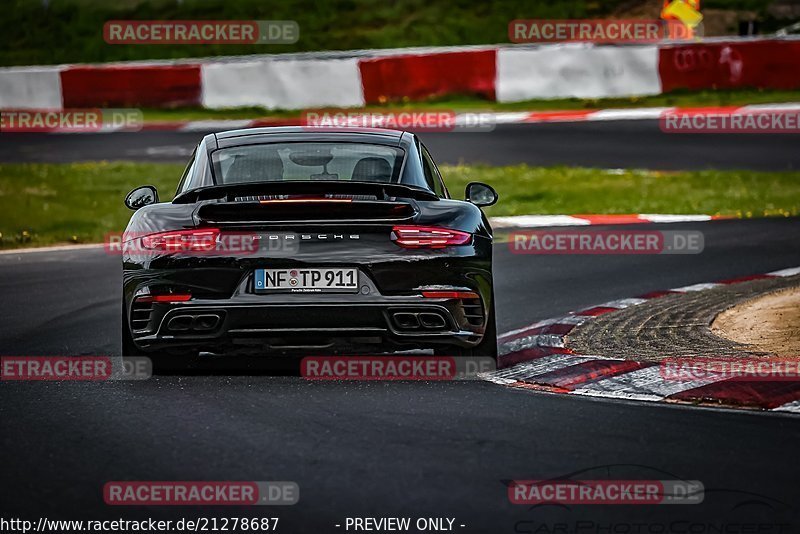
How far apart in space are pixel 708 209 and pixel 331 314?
1057cm

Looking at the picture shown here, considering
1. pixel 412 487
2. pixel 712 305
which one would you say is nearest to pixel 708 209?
pixel 712 305

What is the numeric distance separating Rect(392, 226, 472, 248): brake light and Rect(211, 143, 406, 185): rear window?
0.71 meters

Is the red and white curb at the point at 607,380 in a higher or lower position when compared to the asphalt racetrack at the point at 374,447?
lower

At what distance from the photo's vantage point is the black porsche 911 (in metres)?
8.02

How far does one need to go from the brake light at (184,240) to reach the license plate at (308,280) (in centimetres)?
28

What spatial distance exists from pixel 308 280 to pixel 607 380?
61.7 inches

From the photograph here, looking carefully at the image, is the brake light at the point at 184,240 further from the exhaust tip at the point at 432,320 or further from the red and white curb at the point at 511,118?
the red and white curb at the point at 511,118

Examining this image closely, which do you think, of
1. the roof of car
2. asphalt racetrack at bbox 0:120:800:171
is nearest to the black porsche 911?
the roof of car

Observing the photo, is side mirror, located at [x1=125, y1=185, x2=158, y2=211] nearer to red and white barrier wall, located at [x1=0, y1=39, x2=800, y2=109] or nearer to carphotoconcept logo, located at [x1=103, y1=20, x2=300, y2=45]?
red and white barrier wall, located at [x1=0, y1=39, x2=800, y2=109]

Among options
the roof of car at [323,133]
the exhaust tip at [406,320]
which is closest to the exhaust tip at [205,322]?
the exhaust tip at [406,320]

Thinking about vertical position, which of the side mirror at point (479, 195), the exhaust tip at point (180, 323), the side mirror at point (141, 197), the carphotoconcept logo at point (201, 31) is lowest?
the exhaust tip at point (180, 323)

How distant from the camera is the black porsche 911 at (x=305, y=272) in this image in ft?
26.3

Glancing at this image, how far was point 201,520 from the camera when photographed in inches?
222

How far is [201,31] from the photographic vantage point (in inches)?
1382
